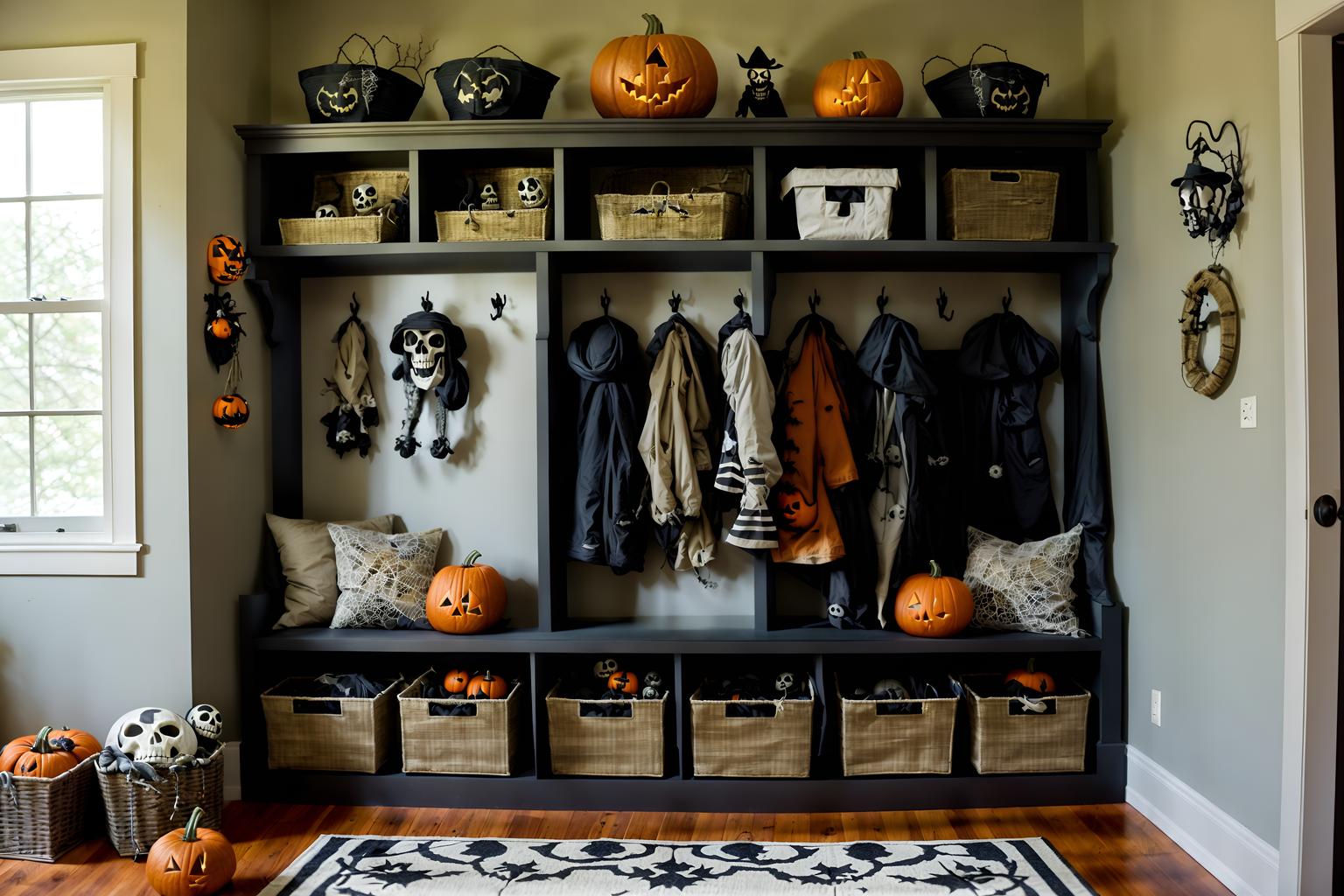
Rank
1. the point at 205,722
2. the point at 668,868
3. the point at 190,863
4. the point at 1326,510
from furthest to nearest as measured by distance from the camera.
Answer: the point at 205,722, the point at 668,868, the point at 190,863, the point at 1326,510

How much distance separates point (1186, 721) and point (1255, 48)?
5.95 ft

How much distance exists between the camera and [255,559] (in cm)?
314

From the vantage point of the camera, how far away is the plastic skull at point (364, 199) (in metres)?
3.12

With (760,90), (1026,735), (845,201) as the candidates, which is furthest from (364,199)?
(1026,735)

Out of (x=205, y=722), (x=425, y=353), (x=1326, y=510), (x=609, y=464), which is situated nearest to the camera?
(x=1326, y=510)

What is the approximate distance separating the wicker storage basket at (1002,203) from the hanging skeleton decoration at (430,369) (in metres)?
1.77

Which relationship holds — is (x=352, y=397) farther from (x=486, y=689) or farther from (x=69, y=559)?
(x=486, y=689)

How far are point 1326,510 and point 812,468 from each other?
141 centimetres

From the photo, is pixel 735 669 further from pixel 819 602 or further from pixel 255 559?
pixel 255 559

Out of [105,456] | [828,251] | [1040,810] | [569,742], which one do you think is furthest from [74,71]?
[1040,810]

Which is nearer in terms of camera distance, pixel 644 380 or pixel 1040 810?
pixel 1040 810

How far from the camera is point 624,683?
9.89ft

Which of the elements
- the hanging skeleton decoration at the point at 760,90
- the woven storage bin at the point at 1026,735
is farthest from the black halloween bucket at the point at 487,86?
the woven storage bin at the point at 1026,735

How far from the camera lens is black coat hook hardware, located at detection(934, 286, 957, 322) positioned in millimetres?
3252
